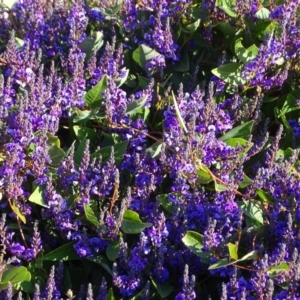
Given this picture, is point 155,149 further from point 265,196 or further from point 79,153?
point 265,196

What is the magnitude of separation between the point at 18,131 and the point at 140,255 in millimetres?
754

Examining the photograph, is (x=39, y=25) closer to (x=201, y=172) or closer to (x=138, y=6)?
(x=138, y=6)

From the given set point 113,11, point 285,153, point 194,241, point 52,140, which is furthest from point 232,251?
point 113,11

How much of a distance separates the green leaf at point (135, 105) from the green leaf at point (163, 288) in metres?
0.81

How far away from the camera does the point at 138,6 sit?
3.51m

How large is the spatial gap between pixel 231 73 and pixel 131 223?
105cm

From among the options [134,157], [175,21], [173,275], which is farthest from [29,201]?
[175,21]

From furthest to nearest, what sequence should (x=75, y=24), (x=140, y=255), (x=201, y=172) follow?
(x=75, y=24) < (x=201, y=172) < (x=140, y=255)

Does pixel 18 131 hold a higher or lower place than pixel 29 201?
higher

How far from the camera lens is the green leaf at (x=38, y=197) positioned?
8.23 ft

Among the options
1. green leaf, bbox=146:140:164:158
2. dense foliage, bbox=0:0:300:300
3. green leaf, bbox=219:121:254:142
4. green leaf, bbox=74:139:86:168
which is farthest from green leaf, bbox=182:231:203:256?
green leaf, bbox=74:139:86:168

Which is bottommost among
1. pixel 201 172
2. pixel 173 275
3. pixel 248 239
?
pixel 173 275

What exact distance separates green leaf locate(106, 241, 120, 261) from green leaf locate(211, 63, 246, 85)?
3.50ft

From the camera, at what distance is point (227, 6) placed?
331 centimetres
